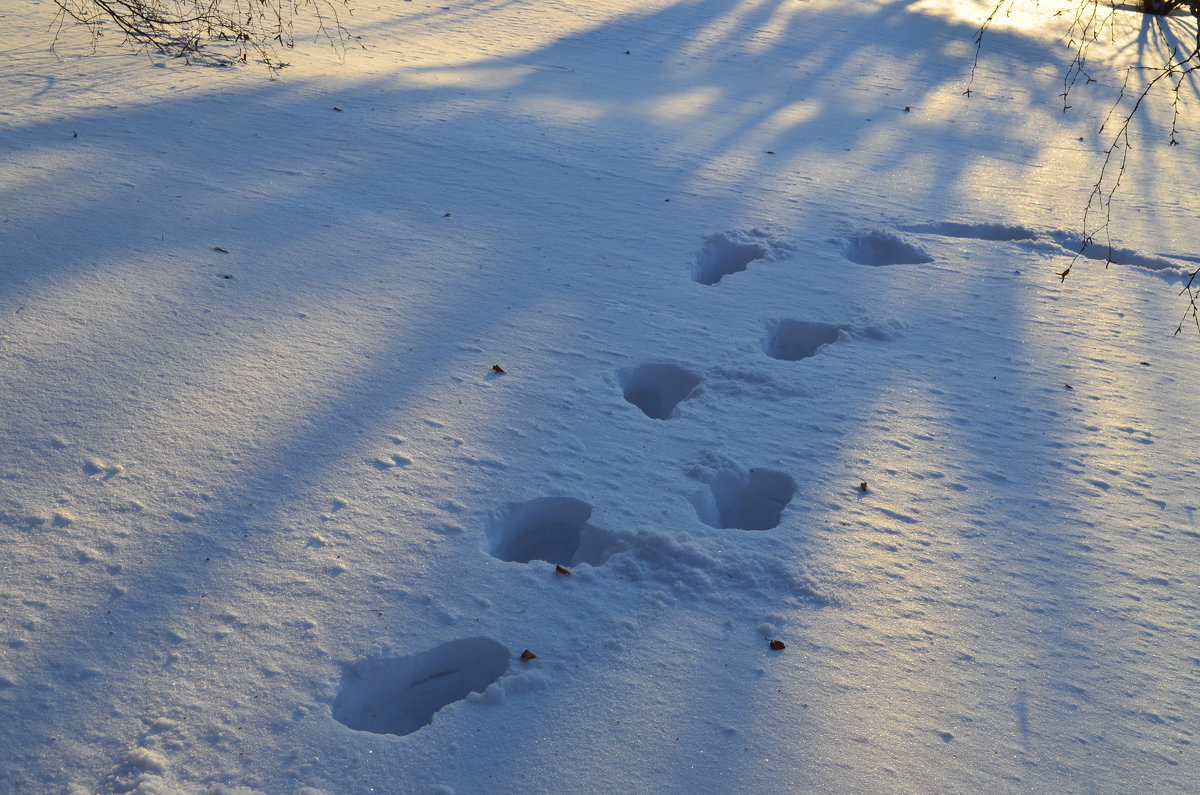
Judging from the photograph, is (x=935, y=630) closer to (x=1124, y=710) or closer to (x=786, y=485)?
(x=1124, y=710)

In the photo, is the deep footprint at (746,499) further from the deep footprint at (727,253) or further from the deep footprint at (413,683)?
the deep footprint at (727,253)

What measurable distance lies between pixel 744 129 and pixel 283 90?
313 centimetres

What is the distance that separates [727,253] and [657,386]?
128 cm

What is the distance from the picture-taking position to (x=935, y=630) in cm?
244

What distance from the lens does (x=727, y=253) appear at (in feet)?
14.8

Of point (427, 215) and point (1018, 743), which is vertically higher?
point (427, 215)

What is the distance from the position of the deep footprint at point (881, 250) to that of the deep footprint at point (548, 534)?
8.15ft

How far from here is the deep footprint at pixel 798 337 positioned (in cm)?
383

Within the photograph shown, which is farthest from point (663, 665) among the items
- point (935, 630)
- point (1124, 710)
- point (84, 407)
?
point (84, 407)

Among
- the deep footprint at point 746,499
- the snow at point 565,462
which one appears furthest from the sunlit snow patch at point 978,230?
the deep footprint at point 746,499

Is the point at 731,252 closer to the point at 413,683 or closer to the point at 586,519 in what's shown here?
the point at 586,519

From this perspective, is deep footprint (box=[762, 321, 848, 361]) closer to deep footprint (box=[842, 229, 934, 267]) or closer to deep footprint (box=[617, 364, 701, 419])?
deep footprint (box=[617, 364, 701, 419])

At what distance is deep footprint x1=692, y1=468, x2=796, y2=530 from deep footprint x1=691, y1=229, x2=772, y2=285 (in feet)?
→ 5.27

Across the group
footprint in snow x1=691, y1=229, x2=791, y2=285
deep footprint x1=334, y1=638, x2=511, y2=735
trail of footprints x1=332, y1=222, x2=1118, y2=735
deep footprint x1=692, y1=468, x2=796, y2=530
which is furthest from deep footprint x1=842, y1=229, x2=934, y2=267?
deep footprint x1=334, y1=638, x2=511, y2=735
